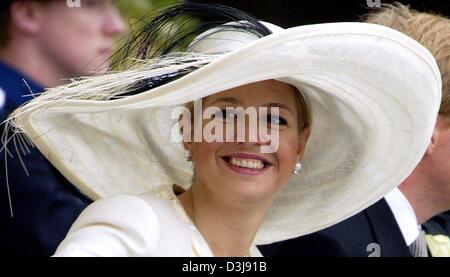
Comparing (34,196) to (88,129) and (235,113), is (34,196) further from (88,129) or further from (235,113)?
(235,113)

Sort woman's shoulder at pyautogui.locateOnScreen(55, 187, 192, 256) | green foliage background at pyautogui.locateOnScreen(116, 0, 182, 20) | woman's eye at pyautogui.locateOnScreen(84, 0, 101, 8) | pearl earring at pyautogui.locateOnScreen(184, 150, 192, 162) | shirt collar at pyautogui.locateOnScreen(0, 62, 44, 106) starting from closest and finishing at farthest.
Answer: woman's shoulder at pyautogui.locateOnScreen(55, 187, 192, 256) → pearl earring at pyautogui.locateOnScreen(184, 150, 192, 162) → shirt collar at pyautogui.locateOnScreen(0, 62, 44, 106) → woman's eye at pyautogui.locateOnScreen(84, 0, 101, 8) → green foliage background at pyautogui.locateOnScreen(116, 0, 182, 20)

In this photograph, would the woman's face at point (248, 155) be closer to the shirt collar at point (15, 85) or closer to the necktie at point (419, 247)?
the shirt collar at point (15, 85)

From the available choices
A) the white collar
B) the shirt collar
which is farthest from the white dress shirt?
the white collar

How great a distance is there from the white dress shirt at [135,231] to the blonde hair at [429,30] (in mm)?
877

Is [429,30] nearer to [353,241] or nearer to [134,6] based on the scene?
[353,241]

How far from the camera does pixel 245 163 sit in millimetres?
2184

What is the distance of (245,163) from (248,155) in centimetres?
2

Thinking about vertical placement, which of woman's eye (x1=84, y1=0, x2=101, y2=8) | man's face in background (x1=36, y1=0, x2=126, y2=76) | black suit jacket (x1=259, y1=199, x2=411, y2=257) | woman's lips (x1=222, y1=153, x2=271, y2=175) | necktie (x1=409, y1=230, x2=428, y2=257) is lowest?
necktie (x1=409, y1=230, x2=428, y2=257)

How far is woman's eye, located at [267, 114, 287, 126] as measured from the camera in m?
2.20

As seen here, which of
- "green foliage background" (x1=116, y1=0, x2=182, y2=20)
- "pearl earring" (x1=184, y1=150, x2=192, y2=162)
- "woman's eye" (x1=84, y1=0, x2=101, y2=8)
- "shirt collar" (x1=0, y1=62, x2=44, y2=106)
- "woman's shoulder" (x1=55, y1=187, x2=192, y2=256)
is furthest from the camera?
"green foliage background" (x1=116, y1=0, x2=182, y2=20)

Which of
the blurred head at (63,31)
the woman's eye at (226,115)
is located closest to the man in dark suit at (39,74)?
the blurred head at (63,31)

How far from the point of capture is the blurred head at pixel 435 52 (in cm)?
273

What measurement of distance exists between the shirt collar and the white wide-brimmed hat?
143mm

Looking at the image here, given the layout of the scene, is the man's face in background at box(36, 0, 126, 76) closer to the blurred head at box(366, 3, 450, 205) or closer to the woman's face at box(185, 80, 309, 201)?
the woman's face at box(185, 80, 309, 201)
